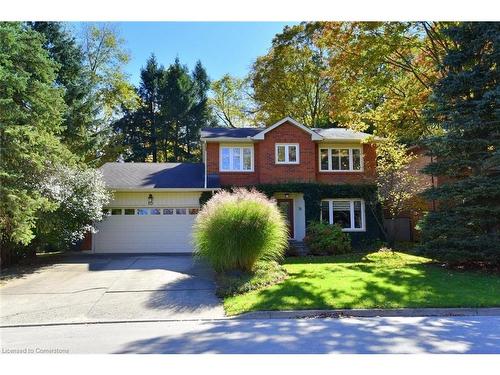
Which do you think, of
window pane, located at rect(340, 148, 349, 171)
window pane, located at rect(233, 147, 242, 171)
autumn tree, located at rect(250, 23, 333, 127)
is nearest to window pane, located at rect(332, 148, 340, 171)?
window pane, located at rect(340, 148, 349, 171)

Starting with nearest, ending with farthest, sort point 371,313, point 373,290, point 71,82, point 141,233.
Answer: point 371,313 < point 373,290 < point 141,233 < point 71,82

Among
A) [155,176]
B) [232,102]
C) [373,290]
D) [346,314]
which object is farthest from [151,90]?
[346,314]

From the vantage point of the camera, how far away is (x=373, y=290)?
970 cm

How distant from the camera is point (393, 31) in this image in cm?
1650

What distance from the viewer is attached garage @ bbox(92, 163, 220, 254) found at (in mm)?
19375

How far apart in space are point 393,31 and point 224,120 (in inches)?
936

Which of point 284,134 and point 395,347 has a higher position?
point 284,134

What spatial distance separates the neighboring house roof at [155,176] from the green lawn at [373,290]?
336 inches

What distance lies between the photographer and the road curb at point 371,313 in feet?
27.1

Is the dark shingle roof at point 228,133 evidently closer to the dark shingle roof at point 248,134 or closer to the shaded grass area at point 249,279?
the dark shingle roof at point 248,134

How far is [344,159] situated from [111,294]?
1388cm

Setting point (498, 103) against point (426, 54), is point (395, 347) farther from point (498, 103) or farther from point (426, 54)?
point (426, 54)

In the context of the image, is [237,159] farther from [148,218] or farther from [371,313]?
[371,313]

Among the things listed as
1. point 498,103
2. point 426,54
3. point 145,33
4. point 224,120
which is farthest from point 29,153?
point 224,120
